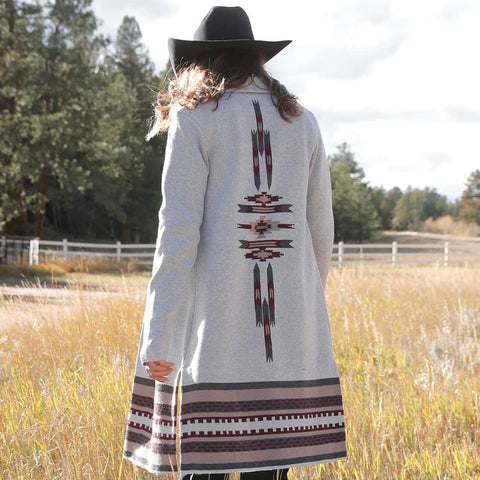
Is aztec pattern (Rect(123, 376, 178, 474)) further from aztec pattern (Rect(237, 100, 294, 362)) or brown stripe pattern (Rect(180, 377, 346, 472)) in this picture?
aztec pattern (Rect(237, 100, 294, 362))

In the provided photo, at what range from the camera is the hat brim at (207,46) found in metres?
1.88

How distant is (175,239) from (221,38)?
2.31 feet

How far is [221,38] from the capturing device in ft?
6.38

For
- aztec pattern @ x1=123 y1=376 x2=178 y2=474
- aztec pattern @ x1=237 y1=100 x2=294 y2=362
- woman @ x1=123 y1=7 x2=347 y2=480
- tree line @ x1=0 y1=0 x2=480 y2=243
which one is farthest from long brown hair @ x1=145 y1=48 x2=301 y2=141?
tree line @ x1=0 y1=0 x2=480 y2=243

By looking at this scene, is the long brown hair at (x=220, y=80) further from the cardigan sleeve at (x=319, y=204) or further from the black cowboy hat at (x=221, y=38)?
the cardigan sleeve at (x=319, y=204)

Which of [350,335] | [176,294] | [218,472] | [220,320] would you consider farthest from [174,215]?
[350,335]

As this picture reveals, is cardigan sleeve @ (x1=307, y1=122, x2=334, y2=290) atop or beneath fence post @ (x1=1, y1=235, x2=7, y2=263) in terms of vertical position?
atop

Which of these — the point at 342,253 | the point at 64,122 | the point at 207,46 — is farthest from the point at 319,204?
the point at 64,122

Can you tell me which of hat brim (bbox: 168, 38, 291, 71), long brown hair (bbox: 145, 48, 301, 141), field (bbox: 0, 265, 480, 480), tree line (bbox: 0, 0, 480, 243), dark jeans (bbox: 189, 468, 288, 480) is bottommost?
field (bbox: 0, 265, 480, 480)

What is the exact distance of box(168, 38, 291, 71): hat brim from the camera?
1878mm

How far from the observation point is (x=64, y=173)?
2294 cm

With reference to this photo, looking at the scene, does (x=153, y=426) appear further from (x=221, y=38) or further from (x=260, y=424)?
(x=221, y=38)

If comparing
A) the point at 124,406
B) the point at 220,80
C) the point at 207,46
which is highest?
the point at 207,46

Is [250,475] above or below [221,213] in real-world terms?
below
